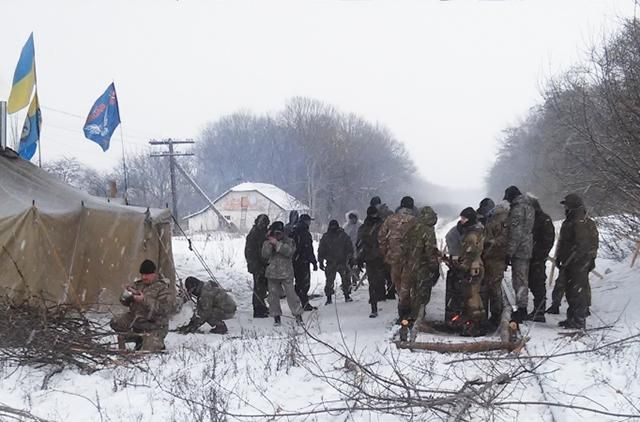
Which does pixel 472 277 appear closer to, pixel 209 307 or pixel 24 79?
pixel 209 307

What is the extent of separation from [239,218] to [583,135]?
164 feet

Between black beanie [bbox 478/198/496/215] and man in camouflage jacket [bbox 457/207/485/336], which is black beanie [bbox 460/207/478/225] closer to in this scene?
man in camouflage jacket [bbox 457/207/485/336]

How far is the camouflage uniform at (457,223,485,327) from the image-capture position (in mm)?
8062

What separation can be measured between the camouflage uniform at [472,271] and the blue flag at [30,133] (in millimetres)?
9055

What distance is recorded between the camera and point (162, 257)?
1239 centimetres

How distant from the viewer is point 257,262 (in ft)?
36.4

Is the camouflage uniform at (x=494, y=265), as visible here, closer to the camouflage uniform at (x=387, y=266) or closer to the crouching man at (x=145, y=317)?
the camouflage uniform at (x=387, y=266)

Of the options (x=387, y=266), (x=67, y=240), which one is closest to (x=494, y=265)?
(x=387, y=266)

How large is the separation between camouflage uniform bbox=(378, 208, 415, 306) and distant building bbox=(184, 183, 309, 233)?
44103 mm

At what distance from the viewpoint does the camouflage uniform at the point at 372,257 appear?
10.6 metres

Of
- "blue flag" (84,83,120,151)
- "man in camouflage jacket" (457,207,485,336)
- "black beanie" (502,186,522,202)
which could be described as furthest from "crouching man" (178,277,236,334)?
"blue flag" (84,83,120,151)

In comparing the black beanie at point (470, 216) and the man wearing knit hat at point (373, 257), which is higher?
Answer: the black beanie at point (470, 216)

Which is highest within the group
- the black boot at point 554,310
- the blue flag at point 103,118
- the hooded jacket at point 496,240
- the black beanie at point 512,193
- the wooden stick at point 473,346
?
the blue flag at point 103,118

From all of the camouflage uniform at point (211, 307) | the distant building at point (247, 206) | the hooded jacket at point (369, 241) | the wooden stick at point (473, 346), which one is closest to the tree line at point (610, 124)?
the hooded jacket at point (369, 241)
